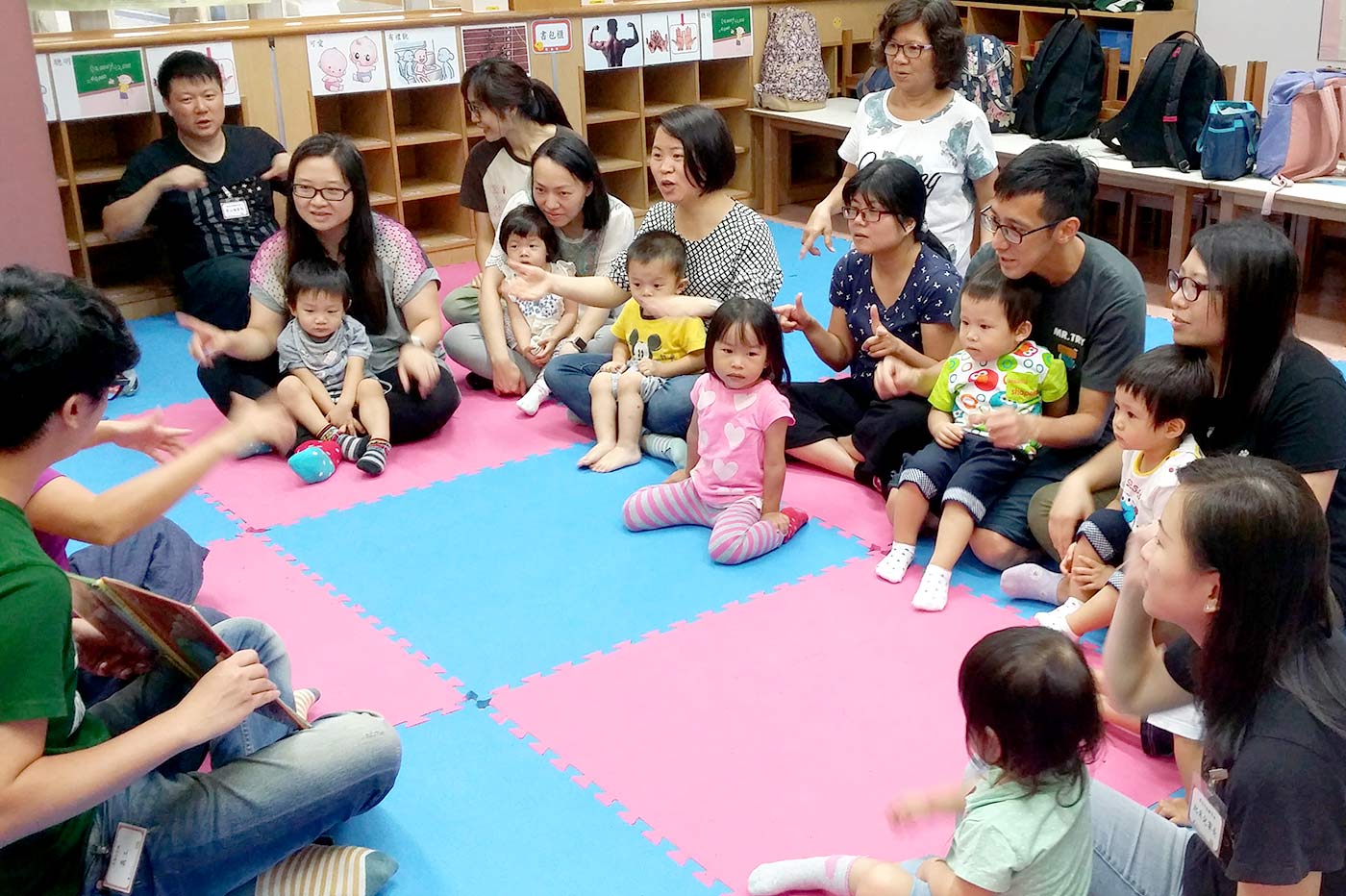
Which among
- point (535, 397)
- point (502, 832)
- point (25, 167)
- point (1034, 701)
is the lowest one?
point (502, 832)

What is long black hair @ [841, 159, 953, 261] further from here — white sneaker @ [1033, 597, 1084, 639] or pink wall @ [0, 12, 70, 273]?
pink wall @ [0, 12, 70, 273]

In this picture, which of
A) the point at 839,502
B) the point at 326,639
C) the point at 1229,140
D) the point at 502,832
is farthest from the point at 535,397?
the point at 1229,140

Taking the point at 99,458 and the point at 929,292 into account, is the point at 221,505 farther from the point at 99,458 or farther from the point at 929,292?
the point at 929,292

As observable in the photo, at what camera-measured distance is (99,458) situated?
4.26 meters

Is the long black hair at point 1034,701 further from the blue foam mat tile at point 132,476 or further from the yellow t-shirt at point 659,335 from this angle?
the blue foam mat tile at point 132,476

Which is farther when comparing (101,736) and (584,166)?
(584,166)

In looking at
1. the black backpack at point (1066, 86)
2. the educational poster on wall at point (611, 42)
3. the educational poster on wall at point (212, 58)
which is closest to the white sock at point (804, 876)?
the educational poster on wall at point (212, 58)

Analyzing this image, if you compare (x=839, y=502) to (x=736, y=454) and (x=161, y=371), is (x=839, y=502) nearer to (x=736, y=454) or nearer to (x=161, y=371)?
(x=736, y=454)

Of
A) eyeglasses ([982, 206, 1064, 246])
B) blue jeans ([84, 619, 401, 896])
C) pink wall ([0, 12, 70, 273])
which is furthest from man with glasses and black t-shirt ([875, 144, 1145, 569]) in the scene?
pink wall ([0, 12, 70, 273])

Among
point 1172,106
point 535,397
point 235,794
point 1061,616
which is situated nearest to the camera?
point 235,794

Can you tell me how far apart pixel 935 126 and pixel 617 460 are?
157 cm

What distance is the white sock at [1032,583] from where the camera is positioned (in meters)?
3.15

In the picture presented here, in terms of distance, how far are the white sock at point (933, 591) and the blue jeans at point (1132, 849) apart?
118cm

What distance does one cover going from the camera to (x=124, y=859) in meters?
1.88
